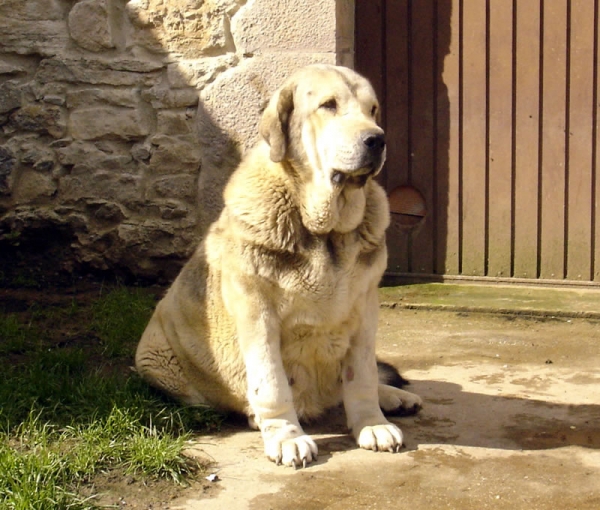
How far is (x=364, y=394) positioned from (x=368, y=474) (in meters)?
0.51

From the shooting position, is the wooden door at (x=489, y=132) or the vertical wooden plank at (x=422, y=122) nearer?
the wooden door at (x=489, y=132)

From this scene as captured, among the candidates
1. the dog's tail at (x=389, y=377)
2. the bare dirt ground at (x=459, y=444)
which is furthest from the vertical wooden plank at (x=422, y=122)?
the dog's tail at (x=389, y=377)

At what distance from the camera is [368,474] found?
142 inches

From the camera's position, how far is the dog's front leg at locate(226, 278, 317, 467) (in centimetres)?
386

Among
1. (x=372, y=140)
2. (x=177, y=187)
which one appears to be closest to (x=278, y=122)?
(x=372, y=140)

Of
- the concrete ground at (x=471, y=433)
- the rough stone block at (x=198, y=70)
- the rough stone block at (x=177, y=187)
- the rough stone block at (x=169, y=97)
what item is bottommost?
the concrete ground at (x=471, y=433)

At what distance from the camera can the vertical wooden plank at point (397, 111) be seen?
6.84 meters

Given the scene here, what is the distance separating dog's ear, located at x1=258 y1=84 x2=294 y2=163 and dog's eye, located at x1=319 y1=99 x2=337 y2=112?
18 centimetres

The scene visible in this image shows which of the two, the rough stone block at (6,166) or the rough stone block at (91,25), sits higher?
the rough stone block at (91,25)

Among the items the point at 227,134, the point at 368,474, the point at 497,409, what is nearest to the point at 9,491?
the point at 368,474

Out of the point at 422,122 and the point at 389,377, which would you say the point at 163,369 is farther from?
the point at 422,122

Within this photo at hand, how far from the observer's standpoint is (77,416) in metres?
4.20

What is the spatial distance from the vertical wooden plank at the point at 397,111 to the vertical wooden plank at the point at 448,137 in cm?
24

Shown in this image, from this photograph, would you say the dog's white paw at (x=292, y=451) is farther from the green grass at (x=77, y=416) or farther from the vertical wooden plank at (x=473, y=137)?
the vertical wooden plank at (x=473, y=137)
